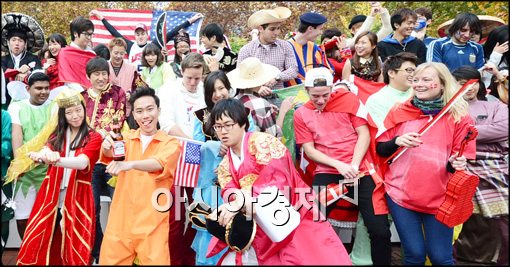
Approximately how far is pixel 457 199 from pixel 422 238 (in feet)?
1.34

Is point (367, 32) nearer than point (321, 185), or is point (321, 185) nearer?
point (321, 185)

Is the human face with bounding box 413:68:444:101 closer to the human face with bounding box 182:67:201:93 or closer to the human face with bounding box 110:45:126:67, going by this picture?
the human face with bounding box 182:67:201:93

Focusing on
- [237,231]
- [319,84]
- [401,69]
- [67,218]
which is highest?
[401,69]

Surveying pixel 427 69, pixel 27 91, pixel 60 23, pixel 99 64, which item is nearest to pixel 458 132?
pixel 427 69

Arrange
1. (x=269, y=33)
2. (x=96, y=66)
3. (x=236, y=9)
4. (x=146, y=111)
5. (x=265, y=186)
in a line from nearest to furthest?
(x=265, y=186) → (x=146, y=111) → (x=96, y=66) → (x=269, y=33) → (x=236, y=9)

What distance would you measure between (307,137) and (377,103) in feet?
2.89

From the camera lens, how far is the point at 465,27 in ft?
20.4

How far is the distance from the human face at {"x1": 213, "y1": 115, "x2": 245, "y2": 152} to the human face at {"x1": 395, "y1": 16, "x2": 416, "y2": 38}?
3263 millimetres

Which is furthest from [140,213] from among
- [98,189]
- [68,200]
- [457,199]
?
[457,199]

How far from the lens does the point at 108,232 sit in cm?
422

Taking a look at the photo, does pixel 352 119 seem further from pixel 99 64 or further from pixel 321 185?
pixel 99 64

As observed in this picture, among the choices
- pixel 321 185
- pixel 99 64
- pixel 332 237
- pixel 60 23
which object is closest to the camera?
pixel 332 237

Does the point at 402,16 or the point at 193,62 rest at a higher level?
the point at 402,16

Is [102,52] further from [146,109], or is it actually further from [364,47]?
[364,47]
